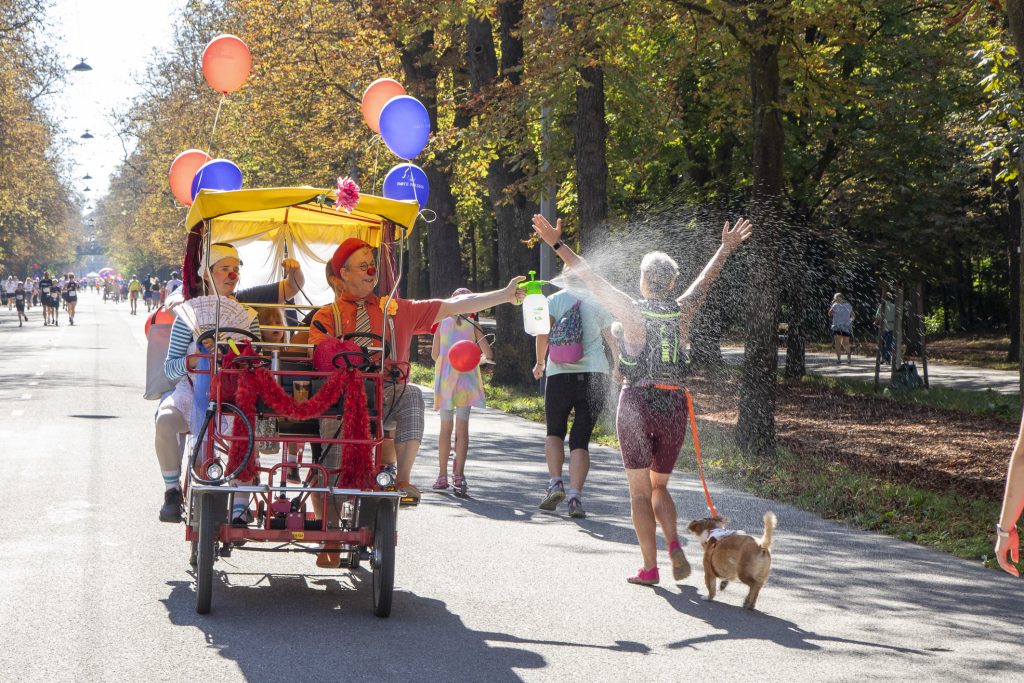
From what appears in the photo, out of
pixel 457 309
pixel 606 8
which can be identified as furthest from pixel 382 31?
pixel 457 309

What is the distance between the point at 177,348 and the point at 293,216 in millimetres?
1655

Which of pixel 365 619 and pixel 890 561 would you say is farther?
pixel 890 561

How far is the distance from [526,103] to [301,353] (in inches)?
425

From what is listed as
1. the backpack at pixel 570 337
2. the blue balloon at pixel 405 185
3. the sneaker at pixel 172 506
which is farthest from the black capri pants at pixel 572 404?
the sneaker at pixel 172 506

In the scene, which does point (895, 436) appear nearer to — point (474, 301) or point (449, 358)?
point (449, 358)

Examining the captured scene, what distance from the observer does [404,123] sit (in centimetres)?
962

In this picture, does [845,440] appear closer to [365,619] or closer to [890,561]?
[890,561]

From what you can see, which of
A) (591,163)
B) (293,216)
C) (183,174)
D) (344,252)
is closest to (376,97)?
(183,174)

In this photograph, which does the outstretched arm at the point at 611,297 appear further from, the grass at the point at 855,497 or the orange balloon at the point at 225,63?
the orange balloon at the point at 225,63

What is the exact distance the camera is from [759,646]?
638 centimetres

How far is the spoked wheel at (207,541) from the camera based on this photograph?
6496mm

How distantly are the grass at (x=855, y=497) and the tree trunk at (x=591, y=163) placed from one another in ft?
9.26

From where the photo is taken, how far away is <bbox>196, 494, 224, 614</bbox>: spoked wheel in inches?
256

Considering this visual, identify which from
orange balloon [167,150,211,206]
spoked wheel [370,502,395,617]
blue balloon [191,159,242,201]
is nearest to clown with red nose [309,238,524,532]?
spoked wheel [370,502,395,617]
